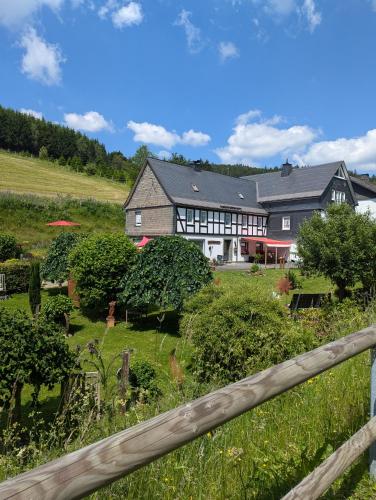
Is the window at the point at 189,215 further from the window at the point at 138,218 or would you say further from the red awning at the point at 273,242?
the red awning at the point at 273,242

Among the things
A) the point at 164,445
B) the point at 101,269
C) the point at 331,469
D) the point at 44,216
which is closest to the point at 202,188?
the point at 44,216

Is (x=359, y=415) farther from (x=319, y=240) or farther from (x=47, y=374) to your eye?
(x=319, y=240)

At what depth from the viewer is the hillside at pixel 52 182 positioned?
50.6 metres

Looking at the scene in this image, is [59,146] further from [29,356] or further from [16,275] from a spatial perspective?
[29,356]

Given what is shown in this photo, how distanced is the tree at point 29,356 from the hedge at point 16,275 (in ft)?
42.0

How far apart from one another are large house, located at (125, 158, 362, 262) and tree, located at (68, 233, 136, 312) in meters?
16.6

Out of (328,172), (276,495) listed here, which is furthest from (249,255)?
(276,495)

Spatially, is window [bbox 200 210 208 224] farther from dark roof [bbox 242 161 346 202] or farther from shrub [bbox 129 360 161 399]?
shrub [bbox 129 360 161 399]

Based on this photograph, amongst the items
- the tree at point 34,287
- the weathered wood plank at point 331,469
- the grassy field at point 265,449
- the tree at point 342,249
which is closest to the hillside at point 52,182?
the tree at point 34,287

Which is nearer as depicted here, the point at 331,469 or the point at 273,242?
the point at 331,469

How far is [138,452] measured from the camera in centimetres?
107

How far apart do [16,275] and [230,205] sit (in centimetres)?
2184

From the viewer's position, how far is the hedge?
A: 1745 centimetres

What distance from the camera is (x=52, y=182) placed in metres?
57.8
